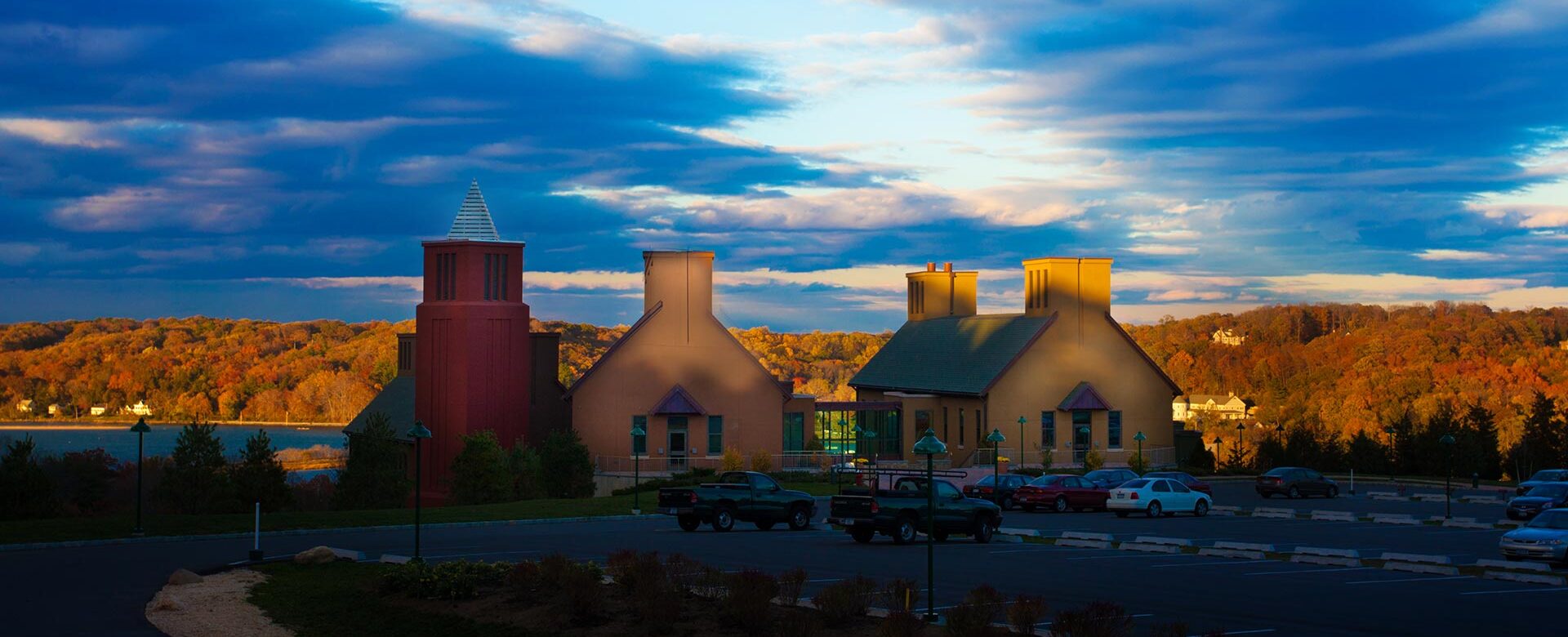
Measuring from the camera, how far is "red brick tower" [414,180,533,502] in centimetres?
6219

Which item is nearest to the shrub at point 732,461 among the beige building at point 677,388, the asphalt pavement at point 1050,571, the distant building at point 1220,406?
the beige building at point 677,388

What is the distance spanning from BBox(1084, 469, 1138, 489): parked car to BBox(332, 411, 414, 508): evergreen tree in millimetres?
23688

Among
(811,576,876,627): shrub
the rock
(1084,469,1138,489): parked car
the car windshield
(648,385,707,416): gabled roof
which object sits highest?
(648,385,707,416): gabled roof

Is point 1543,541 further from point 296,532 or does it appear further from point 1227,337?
point 1227,337

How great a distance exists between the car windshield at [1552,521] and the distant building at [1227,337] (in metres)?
148

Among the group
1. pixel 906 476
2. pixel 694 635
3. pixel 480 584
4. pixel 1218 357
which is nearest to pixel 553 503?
pixel 906 476

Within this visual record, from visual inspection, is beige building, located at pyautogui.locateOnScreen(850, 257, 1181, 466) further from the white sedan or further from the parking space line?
the parking space line

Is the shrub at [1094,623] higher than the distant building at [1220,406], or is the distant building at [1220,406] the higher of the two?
the distant building at [1220,406]

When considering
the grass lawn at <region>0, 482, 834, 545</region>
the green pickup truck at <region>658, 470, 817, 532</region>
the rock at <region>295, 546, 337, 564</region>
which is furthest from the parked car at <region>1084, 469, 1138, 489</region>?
the rock at <region>295, 546, 337, 564</region>

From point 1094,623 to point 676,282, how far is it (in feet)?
162

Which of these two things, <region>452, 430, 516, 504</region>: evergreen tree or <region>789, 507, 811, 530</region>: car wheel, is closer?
<region>789, 507, 811, 530</region>: car wheel

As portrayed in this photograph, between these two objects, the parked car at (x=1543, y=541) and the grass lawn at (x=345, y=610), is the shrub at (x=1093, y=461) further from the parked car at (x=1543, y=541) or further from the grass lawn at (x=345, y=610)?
the grass lawn at (x=345, y=610)

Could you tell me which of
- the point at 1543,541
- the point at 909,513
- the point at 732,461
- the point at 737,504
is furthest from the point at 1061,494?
the point at 732,461

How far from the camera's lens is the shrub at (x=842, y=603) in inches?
742
